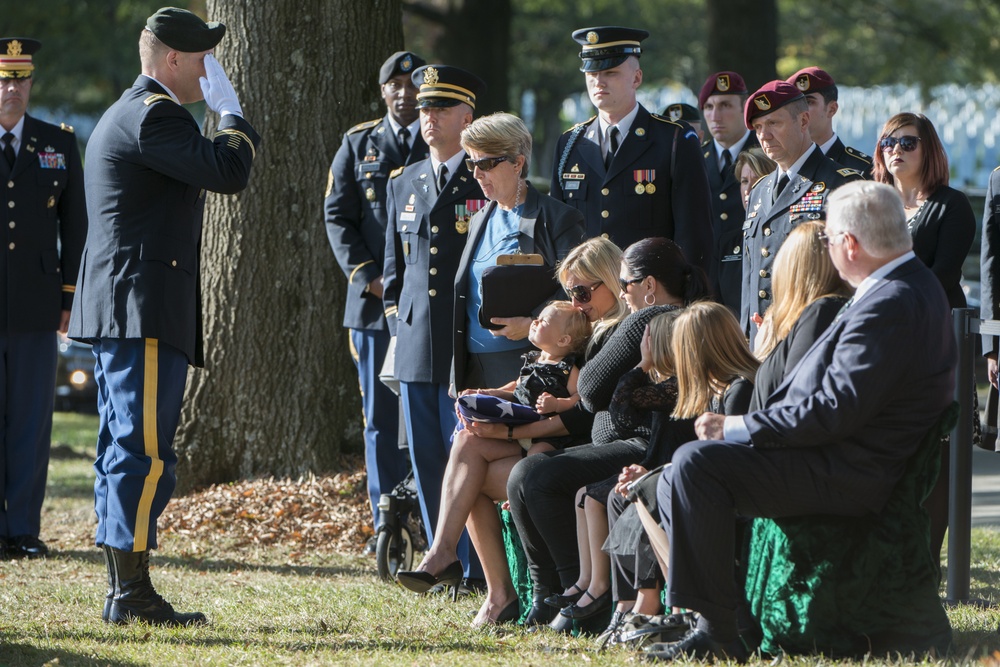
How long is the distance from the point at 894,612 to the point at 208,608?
115 inches

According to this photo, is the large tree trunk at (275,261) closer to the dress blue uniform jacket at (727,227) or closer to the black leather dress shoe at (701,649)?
the dress blue uniform jacket at (727,227)

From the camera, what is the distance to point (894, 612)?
4.59 metres

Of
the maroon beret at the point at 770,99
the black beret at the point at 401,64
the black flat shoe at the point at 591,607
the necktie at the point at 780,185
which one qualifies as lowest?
the black flat shoe at the point at 591,607

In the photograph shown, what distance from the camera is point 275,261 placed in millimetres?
8539

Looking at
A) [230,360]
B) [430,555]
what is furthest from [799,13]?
[430,555]

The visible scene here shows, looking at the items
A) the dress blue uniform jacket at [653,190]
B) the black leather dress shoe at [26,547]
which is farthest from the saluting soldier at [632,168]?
the black leather dress shoe at [26,547]

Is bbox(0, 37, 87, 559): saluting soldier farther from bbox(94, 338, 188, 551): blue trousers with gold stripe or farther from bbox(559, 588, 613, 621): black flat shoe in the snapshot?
bbox(559, 588, 613, 621): black flat shoe

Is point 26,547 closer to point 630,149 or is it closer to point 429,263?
point 429,263

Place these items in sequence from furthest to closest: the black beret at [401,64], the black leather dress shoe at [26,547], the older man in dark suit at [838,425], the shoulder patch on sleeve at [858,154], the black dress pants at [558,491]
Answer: the black leather dress shoe at [26,547] < the black beret at [401,64] < the shoulder patch on sleeve at [858,154] < the black dress pants at [558,491] < the older man in dark suit at [838,425]

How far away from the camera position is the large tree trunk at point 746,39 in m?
15.3

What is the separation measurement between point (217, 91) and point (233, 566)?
9.01 ft

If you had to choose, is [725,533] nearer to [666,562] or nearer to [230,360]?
[666,562]

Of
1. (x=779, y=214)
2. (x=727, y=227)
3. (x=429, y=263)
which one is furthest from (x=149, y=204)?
(x=727, y=227)

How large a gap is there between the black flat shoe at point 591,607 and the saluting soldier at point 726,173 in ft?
7.65
